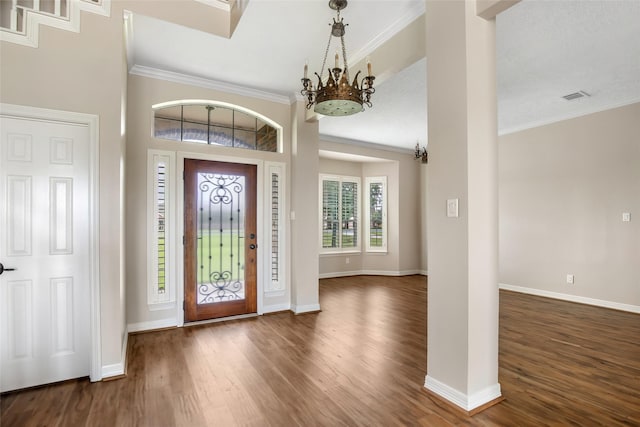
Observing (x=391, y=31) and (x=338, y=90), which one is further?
(x=391, y=31)

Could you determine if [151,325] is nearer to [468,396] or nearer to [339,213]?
[468,396]

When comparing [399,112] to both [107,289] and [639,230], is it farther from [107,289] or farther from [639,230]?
[107,289]

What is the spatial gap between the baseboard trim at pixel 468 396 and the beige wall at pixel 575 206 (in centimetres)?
401

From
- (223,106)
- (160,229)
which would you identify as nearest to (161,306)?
(160,229)

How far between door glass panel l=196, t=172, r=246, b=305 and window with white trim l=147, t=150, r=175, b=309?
1.13 ft

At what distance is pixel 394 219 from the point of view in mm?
7859

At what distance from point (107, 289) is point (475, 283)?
297 cm

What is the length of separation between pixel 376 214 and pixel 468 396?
6.00 metres

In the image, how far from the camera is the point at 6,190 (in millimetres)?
2467

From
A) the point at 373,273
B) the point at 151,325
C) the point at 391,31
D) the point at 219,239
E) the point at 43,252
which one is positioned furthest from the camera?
the point at 373,273

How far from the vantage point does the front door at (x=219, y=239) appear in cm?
411

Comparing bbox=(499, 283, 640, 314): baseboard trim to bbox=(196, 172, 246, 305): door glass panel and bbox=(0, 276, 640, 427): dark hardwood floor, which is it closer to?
bbox=(0, 276, 640, 427): dark hardwood floor

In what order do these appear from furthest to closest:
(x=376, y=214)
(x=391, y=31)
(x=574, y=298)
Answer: (x=376, y=214) < (x=574, y=298) < (x=391, y=31)

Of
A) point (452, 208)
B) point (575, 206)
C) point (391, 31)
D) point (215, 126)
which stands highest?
point (391, 31)
